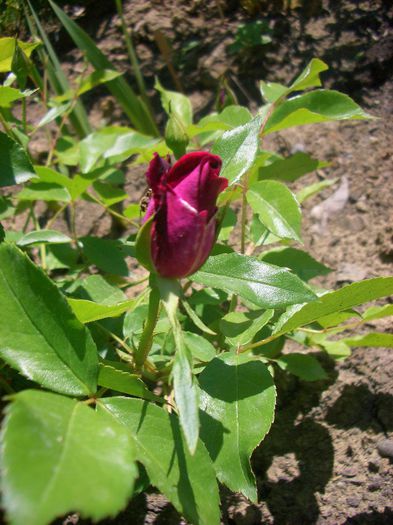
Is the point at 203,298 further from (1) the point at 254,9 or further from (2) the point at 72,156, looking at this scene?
(1) the point at 254,9

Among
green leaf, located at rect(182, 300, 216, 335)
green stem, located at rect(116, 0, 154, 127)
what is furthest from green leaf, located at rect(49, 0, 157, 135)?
green leaf, located at rect(182, 300, 216, 335)

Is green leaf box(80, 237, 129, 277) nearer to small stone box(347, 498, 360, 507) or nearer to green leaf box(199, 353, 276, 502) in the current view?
green leaf box(199, 353, 276, 502)

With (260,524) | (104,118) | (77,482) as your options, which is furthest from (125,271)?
(104,118)

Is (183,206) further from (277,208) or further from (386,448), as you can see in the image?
(386,448)

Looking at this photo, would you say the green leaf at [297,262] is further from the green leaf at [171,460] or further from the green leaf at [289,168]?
the green leaf at [171,460]

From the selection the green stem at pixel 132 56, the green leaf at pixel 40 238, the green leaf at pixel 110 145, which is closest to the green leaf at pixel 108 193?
the green leaf at pixel 110 145

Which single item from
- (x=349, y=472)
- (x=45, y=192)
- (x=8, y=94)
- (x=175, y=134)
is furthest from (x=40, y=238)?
(x=349, y=472)
